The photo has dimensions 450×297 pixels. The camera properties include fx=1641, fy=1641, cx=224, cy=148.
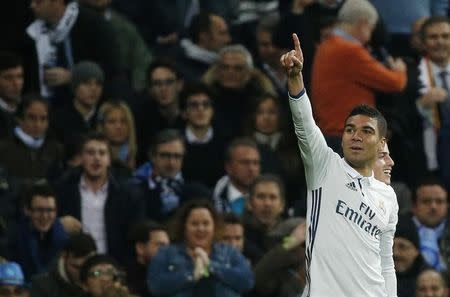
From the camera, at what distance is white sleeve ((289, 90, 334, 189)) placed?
9.71 metres

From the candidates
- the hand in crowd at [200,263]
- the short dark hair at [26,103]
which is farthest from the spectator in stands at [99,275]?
the short dark hair at [26,103]

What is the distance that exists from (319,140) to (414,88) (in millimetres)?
6303

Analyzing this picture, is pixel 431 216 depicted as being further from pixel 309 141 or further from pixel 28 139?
pixel 309 141

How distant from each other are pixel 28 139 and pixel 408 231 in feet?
11.6

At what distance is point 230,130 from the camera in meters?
16.2

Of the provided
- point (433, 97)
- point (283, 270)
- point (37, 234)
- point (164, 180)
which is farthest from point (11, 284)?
point (433, 97)

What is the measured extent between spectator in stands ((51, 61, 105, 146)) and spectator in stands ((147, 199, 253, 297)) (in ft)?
8.98

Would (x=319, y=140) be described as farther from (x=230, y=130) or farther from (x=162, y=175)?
(x=230, y=130)

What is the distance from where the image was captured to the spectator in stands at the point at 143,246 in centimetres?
1357

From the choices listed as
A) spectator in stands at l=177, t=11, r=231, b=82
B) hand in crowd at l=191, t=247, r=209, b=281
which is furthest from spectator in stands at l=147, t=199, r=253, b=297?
spectator in stands at l=177, t=11, r=231, b=82

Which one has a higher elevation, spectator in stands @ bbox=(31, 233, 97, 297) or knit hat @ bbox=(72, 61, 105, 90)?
knit hat @ bbox=(72, 61, 105, 90)

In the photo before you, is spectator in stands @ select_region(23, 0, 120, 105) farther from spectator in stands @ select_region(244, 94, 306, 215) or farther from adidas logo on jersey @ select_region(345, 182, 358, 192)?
adidas logo on jersey @ select_region(345, 182, 358, 192)

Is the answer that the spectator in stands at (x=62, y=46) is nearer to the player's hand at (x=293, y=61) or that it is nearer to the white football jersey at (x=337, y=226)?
the white football jersey at (x=337, y=226)

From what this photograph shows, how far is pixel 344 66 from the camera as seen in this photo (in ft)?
45.3
